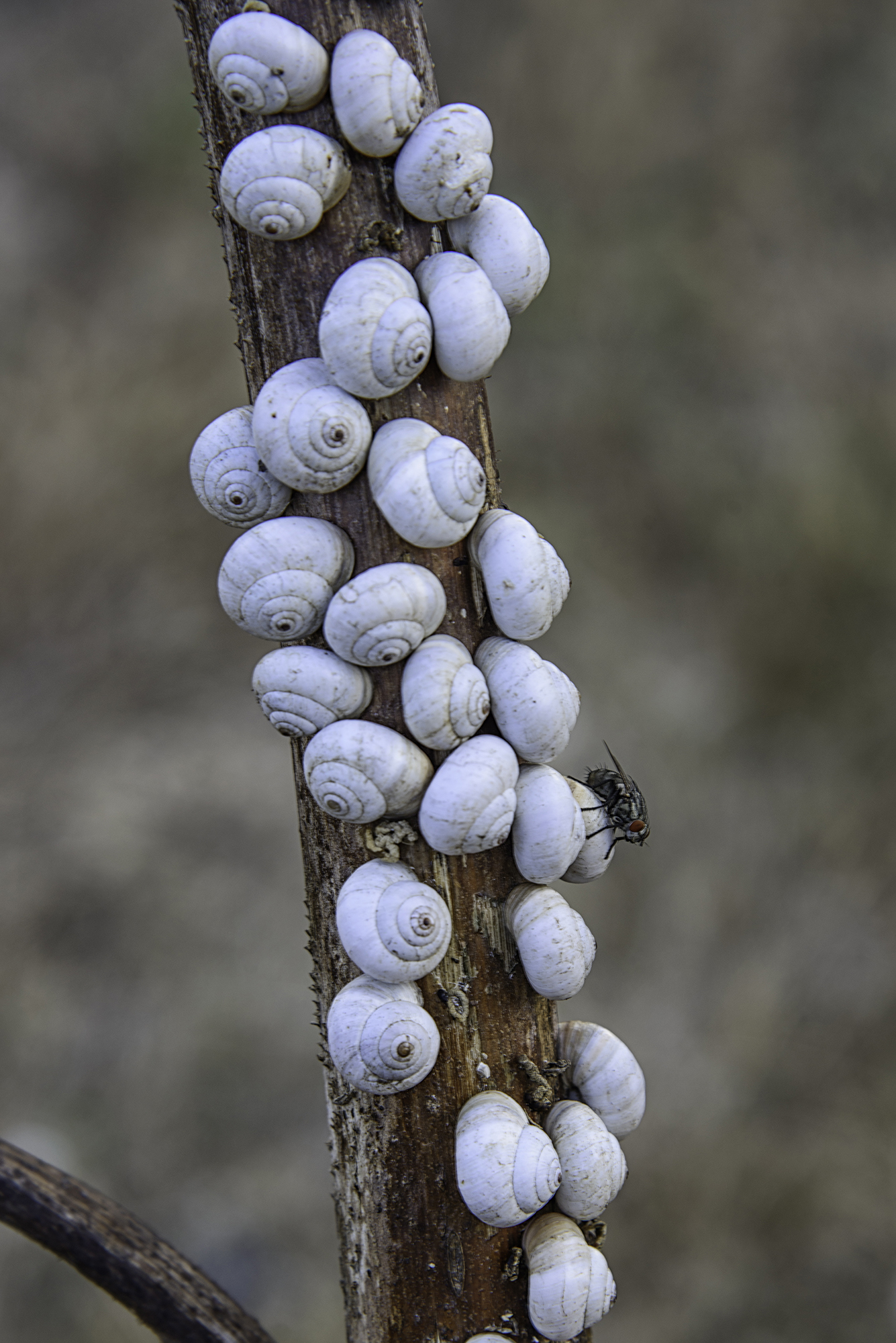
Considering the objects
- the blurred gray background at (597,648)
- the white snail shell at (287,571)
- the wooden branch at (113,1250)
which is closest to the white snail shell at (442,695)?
the white snail shell at (287,571)

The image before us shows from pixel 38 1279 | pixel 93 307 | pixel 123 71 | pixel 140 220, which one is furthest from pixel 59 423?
pixel 38 1279

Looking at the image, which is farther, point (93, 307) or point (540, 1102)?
point (93, 307)

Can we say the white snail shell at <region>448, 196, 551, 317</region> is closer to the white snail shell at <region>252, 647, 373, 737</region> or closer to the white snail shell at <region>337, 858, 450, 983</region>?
the white snail shell at <region>252, 647, 373, 737</region>

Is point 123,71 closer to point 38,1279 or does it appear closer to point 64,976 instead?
point 64,976

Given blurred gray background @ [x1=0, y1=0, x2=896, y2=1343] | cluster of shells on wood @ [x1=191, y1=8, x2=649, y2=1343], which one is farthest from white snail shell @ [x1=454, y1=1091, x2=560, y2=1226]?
blurred gray background @ [x1=0, y1=0, x2=896, y2=1343]

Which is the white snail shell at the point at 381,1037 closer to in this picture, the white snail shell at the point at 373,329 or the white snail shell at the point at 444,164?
the white snail shell at the point at 373,329

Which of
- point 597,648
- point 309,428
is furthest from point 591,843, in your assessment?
point 597,648
